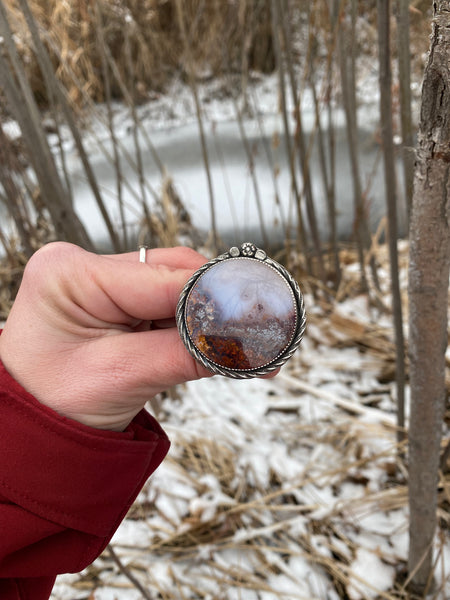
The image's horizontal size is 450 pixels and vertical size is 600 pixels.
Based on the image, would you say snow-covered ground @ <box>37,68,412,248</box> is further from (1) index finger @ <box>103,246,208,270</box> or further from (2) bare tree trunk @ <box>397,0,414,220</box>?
(1) index finger @ <box>103,246,208,270</box>

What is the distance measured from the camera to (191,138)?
6.42 ft

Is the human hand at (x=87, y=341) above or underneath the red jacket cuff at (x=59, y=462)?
above

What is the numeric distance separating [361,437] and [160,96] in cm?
205

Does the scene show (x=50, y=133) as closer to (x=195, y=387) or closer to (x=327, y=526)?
(x=195, y=387)

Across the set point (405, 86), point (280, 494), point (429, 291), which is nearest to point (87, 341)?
point (429, 291)

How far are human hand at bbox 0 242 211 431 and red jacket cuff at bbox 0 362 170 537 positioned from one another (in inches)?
0.5

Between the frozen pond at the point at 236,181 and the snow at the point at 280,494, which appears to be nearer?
the snow at the point at 280,494

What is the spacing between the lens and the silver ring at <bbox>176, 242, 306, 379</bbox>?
14.6 inches

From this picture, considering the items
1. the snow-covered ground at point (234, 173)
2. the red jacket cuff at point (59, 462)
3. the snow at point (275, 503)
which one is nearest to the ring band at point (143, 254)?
the red jacket cuff at point (59, 462)

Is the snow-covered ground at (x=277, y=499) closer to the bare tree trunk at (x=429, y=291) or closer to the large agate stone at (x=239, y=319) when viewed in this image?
the bare tree trunk at (x=429, y=291)

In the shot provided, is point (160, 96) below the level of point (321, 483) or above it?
above

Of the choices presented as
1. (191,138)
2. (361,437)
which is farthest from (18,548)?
(191,138)

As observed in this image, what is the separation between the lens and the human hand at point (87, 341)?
365mm

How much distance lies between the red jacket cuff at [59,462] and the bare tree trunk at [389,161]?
0.42m
